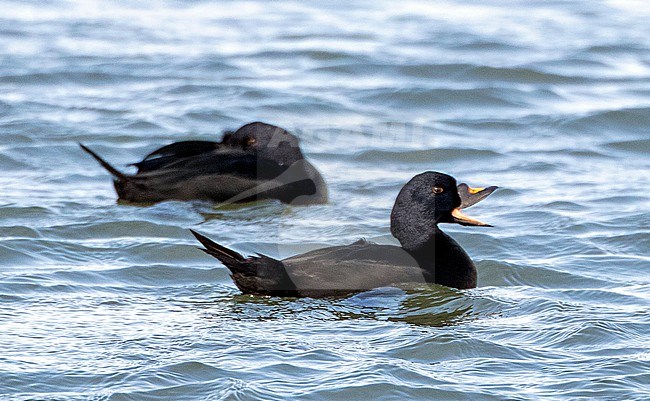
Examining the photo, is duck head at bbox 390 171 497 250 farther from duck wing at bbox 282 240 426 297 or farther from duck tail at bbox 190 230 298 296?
duck tail at bbox 190 230 298 296

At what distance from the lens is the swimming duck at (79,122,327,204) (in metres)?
9.07

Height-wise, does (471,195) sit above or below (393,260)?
above

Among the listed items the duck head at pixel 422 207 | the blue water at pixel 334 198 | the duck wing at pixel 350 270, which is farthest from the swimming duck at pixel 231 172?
the duck wing at pixel 350 270

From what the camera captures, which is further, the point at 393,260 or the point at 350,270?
the point at 393,260

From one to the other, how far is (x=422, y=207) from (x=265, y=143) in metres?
2.52

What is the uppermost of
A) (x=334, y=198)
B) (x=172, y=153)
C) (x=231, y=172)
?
(x=172, y=153)

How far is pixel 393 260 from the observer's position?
6934 mm

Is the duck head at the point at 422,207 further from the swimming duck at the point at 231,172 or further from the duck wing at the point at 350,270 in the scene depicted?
the swimming duck at the point at 231,172

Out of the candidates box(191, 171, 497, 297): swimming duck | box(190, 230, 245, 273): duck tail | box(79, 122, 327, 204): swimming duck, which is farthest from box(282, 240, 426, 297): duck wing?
box(79, 122, 327, 204): swimming duck

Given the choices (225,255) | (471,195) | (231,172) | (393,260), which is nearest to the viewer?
(225,255)

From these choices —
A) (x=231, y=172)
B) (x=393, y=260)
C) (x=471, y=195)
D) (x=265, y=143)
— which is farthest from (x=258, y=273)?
(x=265, y=143)

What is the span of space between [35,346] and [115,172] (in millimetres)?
3185

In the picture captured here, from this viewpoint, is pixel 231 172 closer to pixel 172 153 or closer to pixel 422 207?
pixel 172 153

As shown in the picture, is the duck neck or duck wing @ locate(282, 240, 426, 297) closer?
duck wing @ locate(282, 240, 426, 297)
